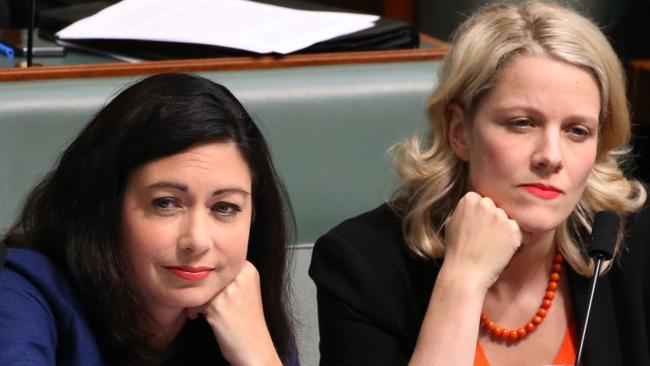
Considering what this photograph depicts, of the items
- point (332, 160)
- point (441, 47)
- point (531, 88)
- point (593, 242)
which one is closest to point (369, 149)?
point (332, 160)

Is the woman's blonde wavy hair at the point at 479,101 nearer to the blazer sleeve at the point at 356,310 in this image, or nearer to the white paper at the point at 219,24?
the blazer sleeve at the point at 356,310

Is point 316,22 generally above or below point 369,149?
above

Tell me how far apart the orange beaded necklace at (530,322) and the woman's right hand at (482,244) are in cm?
7

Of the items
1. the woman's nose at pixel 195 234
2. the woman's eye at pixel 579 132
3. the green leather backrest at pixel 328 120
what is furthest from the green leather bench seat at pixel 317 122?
the woman's nose at pixel 195 234

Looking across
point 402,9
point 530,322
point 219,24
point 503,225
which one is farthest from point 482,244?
point 402,9

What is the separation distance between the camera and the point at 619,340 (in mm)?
1513

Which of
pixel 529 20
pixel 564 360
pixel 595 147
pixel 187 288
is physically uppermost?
pixel 529 20

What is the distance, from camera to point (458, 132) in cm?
151

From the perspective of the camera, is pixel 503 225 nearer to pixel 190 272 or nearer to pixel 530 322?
pixel 530 322

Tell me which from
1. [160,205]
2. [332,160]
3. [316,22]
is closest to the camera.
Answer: [160,205]

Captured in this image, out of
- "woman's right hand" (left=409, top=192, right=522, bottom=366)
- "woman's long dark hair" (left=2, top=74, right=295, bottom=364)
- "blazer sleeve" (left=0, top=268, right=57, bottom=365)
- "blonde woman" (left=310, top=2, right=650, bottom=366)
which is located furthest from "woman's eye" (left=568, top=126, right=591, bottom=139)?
"blazer sleeve" (left=0, top=268, right=57, bottom=365)

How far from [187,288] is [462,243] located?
37 cm

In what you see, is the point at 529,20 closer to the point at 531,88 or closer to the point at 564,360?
the point at 531,88

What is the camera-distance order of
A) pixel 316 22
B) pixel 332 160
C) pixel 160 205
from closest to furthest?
pixel 160 205
pixel 332 160
pixel 316 22
